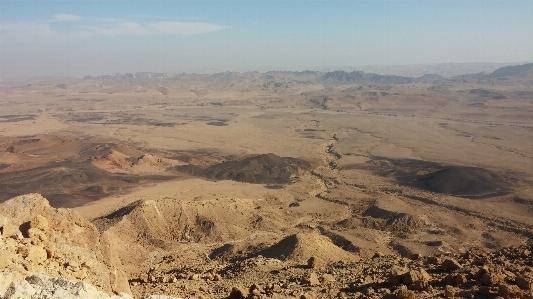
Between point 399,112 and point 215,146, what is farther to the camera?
point 399,112

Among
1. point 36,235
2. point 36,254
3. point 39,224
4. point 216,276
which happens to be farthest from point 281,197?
point 36,254

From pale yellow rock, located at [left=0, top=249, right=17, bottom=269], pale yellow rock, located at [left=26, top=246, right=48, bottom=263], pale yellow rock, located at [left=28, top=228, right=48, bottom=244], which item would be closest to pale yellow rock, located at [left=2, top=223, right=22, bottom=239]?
pale yellow rock, located at [left=28, top=228, right=48, bottom=244]

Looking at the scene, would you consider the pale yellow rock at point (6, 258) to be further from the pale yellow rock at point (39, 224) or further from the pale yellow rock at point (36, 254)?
the pale yellow rock at point (39, 224)

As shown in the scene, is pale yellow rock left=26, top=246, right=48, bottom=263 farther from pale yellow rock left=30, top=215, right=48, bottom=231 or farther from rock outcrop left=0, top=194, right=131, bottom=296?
pale yellow rock left=30, top=215, right=48, bottom=231

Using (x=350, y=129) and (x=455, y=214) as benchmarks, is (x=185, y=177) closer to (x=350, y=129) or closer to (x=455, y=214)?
(x=455, y=214)

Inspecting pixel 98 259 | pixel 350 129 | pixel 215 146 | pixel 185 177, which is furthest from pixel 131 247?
pixel 350 129

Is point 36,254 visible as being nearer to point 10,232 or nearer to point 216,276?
point 10,232

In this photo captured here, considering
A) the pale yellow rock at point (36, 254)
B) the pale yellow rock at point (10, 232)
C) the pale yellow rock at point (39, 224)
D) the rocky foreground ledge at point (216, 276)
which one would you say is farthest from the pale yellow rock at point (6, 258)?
the pale yellow rock at point (39, 224)
